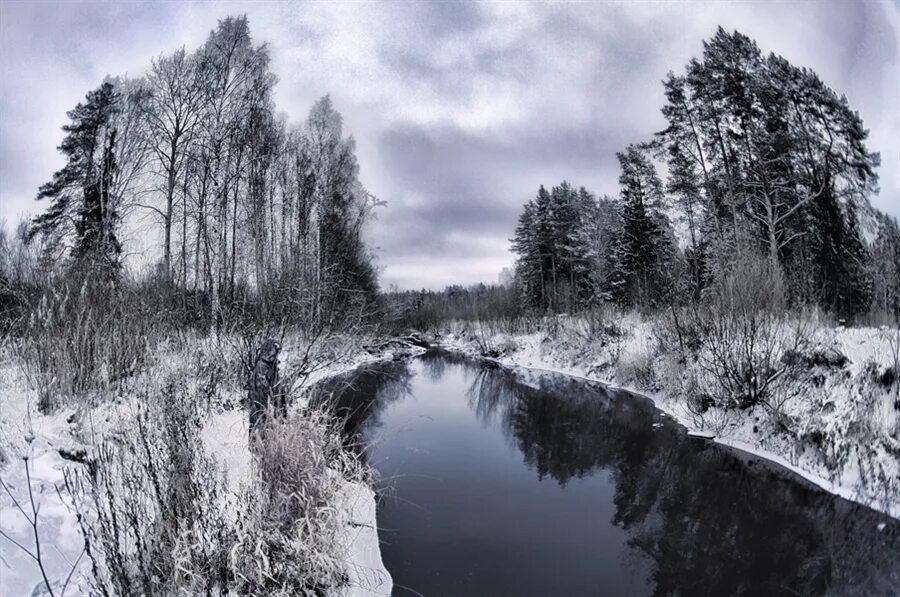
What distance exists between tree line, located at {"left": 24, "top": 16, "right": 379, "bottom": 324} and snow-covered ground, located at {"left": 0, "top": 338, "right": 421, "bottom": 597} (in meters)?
4.49

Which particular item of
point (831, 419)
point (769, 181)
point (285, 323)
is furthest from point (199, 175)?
point (769, 181)

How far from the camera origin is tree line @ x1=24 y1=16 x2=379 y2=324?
37.7ft

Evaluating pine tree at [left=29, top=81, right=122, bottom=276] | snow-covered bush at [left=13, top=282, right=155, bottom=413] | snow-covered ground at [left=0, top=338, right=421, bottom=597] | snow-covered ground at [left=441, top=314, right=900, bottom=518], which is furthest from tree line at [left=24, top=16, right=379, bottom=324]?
snow-covered ground at [left=441, top=314, right=900, bottom=518]

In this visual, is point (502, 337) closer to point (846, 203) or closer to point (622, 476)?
point (846, 203)

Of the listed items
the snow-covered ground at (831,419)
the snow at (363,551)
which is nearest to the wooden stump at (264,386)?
the snow at (363,551)

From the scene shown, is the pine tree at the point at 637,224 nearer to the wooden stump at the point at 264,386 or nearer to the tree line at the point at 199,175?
the tree line at the point at 199,175

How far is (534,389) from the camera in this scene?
44.8 ft

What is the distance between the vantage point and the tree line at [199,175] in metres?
11.5

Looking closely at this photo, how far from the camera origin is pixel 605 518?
17.4 ft

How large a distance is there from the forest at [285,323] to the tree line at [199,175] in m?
0.08

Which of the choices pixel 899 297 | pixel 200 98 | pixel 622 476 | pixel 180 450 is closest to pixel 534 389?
pixel 622 476

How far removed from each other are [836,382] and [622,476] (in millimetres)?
3749

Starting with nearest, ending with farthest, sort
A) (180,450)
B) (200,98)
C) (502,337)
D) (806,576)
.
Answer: (180,450) → (806,576) → (200,98) → (502,337)

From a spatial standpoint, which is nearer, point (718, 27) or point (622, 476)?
point (622, 476)
